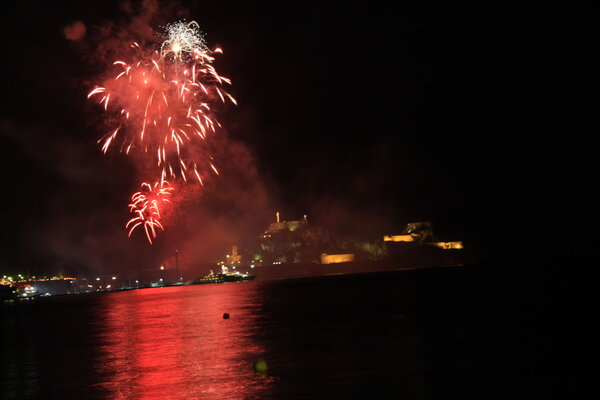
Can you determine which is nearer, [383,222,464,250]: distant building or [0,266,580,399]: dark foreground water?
[0,266,580,399]: dark foreground water

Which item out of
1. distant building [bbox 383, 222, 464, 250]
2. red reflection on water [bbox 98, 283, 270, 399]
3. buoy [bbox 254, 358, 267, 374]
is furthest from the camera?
distant building [bbox 383, 222, 464, 250]

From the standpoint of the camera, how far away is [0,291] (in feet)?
352

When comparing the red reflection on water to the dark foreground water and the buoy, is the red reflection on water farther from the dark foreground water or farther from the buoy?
the buoy

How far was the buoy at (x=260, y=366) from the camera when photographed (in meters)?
12.7

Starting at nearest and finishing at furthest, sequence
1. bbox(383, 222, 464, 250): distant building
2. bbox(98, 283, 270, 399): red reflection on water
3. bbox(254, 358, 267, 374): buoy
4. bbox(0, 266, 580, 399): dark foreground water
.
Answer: bbox(0, 266, 580, 399): dark foreground water, bbox(98, 283, 270, 399): red reflection on water, bbox(254, 358, 267, 374): buoy, bbox(383, 222, 464, 250): distant building

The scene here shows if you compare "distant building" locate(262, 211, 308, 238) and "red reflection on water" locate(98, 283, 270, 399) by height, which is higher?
"distant building" locate(262, 211, 308, 238)

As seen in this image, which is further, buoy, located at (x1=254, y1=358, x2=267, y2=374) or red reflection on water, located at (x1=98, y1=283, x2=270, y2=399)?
buoy, located at (x1=254, y1=358, x2=267, y2=374)

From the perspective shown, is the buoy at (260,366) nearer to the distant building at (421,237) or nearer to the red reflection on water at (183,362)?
the red reflection on water at (183,362)

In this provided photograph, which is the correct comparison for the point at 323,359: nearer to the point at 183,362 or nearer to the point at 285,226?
the point at 183,362

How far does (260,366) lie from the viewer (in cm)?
1327

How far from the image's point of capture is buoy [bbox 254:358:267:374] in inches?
500

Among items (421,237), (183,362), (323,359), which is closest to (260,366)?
(323,359)

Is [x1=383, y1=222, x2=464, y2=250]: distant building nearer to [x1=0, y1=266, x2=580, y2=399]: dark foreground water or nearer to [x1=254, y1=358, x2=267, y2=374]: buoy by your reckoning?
[x1=0, y1=266, x2=580, y2=399]: dark foreground water

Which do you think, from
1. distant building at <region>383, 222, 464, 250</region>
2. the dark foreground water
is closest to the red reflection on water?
the dark foreground water
